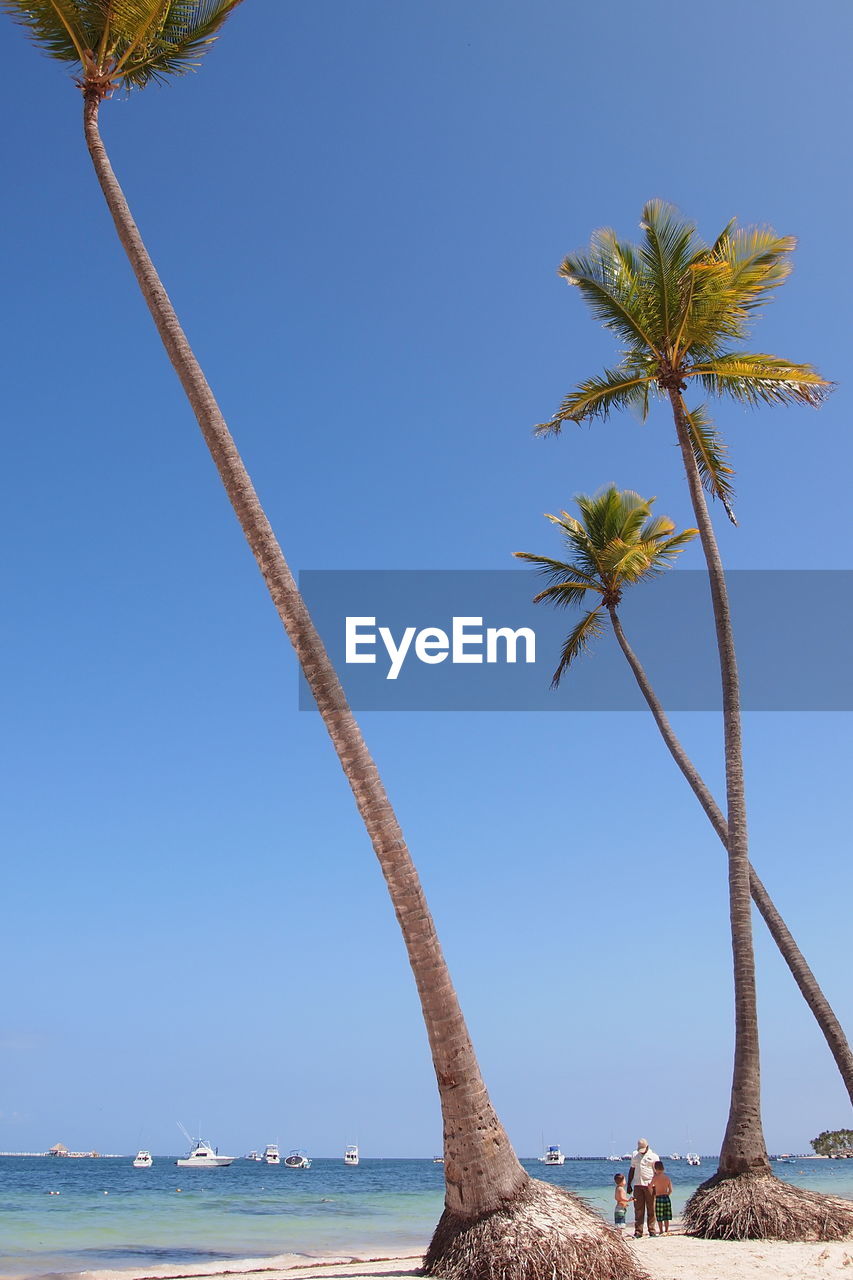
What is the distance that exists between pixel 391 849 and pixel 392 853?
1.6 inches

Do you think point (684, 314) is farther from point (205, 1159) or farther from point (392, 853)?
point (205, 1159)

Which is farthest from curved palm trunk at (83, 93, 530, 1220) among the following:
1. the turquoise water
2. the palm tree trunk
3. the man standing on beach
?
the turquoise water

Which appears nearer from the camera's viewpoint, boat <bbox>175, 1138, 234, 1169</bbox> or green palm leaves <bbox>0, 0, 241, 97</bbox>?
green palm leaves <bbox>0, 0, 241, 97</bbox>

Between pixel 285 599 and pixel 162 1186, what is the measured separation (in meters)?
65.9

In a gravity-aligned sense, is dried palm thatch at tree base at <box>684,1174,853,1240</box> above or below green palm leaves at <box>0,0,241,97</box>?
below

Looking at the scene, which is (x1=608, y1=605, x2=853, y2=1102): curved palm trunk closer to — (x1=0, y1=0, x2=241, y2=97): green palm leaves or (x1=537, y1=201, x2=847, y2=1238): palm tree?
(x1=537, y1=201, x2=847, y2=1238): palm tree

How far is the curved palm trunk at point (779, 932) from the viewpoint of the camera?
52.8ft

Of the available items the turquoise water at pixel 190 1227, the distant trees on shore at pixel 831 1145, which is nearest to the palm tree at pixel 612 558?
the turquoise water at pixel 190 1227

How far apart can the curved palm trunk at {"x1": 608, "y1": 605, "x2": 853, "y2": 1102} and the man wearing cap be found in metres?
3.36

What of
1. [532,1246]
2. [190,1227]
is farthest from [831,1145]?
[532,1246]

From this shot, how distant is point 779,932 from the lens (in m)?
17.2

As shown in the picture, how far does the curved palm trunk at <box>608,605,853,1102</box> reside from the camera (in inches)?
634

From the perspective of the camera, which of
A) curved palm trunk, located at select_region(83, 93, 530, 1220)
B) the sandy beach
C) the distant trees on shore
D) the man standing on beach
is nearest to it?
curved palm trunk, located at select_region(83, 93, 530, 1220)

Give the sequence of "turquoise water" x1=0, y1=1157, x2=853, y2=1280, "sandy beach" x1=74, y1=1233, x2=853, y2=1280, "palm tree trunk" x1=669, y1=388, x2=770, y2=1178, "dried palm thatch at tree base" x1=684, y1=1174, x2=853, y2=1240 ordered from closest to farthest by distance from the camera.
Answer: "sandy beach" x1=74, y1=1233, x2=853, y2=1280 < "dried palm thatch at tree base" x1=684, y1=1174, x2=853, y2=1240 < "palm tree trunk" x1=669, y1=388, x2=770, y2=1178 < "turquoise water" x1=0, y1=1157, x2=853, y2=1280
